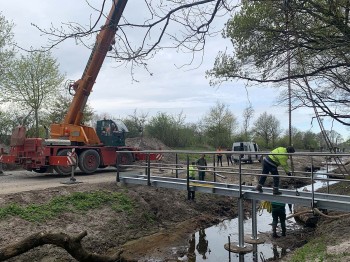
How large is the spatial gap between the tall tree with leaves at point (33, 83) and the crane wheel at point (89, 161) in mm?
10146

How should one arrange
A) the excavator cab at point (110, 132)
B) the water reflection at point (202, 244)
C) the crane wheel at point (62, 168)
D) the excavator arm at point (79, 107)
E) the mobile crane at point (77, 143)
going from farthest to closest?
the excavator cab at point (110, 132), the excavator arm at point (79, 107), the crane wheel at point (62, 168), the mobile crane at point (77, 143), the water reflection at point (202, 244)

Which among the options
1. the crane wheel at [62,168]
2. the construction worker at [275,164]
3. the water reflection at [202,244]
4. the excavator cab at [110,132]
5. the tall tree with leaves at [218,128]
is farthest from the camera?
the tall tree with leaves at [218,128]

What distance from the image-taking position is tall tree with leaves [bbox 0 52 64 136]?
23297 mm

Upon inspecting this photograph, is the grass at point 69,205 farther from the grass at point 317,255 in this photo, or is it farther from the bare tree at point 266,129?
the bare tree at point 266,129

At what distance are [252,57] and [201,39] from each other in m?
3.70

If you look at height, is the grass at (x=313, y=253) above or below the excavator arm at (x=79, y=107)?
below

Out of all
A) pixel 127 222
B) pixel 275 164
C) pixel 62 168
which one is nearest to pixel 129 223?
pixel 127 222

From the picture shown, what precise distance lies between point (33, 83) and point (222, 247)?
18083mm

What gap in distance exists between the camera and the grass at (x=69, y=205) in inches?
371

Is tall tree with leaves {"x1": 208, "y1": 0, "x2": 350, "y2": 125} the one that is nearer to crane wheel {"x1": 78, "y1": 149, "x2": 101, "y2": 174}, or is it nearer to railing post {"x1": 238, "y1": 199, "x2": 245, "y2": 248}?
railing post {"x1": 238, "y1": 199, "x2": 245, "y2": 248}

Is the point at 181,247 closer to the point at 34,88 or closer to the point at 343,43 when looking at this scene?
the point at 343,43

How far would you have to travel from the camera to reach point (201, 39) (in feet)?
13.9

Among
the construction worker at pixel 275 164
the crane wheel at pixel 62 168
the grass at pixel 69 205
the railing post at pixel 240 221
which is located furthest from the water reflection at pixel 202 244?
the crane wheel at pixel 62 168

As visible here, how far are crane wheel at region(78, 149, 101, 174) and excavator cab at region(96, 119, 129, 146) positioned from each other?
911 mm
